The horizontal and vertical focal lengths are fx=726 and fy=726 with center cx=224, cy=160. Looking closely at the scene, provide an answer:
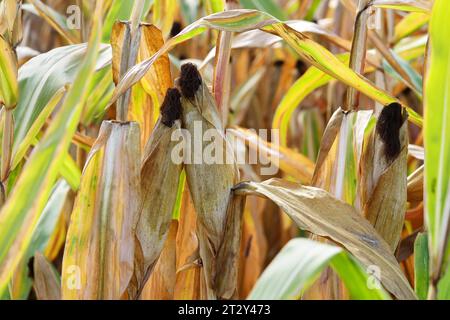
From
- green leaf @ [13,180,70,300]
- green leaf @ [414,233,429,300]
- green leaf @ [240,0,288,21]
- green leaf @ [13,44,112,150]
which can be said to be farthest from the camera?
green leaf @ [240,0,288,21]

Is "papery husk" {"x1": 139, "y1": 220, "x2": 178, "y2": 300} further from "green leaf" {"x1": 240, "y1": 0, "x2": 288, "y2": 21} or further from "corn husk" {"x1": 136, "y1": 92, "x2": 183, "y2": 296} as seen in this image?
"green leaf" {"x1": 240, "y1": 0, "x2": 288, "y2": 21}

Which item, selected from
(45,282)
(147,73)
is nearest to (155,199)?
(147,73)

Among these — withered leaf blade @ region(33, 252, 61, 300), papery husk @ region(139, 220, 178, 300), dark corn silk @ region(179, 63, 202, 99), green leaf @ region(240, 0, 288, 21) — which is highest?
green leaf @ region(240, 0, 288, 21)

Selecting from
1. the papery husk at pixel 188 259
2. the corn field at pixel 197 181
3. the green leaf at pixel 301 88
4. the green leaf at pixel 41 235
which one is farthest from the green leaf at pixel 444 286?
the green leaf at pixel 41 235

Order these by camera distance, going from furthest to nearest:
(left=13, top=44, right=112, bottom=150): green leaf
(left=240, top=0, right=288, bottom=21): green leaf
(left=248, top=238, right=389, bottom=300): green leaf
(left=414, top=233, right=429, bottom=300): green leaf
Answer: (left=240, top=0, right=288, bottom=21): green leaf < (left=13, top=44, right=112, bottom=150): green leaf < (left=414, top=233, right=429, bottom=300): green leaf < (left=248, top=238, right=389, bottom=300): green leaf

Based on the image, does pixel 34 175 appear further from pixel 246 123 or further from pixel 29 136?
pixel 246 123

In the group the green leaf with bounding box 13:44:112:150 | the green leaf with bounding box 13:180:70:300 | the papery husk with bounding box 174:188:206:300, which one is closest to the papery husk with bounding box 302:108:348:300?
the papery husk with bounding box 174:188:206:300

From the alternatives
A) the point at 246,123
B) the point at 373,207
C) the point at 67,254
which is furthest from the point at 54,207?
the point at 246,123
